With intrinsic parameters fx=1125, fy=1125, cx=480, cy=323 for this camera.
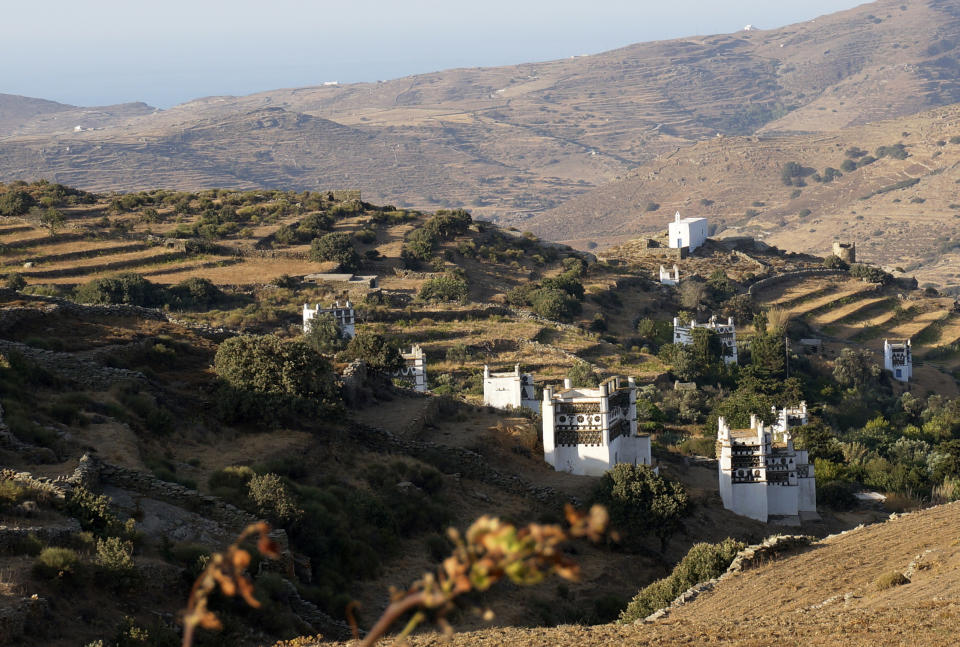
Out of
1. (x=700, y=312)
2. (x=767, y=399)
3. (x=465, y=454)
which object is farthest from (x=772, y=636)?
(x=700, y=312)

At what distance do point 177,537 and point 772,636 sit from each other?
8.81 m

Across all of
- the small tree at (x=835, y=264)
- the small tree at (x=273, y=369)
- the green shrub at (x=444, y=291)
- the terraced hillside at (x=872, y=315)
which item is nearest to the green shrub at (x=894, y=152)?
the small tree at (x=835, y=264)

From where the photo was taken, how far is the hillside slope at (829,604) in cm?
1412

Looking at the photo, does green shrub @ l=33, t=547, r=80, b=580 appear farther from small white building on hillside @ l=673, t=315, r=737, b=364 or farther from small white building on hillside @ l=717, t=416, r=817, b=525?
small white building on hillside @ l=673, t=315, r=737, b=364

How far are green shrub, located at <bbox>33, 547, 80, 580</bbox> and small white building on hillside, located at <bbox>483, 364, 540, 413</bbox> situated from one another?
2144 centimetres

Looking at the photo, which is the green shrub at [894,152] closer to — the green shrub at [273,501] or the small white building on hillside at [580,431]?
the small white building on hillside at [580,431]

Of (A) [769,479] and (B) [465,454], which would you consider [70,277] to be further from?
(A) [769,479]

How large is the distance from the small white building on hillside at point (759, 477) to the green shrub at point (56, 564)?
751 inches

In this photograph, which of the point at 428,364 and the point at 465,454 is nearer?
the point at 465,454

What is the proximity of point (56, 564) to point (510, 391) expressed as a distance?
22109 mm

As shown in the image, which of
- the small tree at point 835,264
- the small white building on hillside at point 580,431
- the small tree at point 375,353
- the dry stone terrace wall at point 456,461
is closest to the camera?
the dry stone terrace wall at point 456,461

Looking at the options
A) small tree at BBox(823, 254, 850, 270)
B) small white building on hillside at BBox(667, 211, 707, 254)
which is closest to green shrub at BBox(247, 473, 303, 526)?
small white building on hillside at BBox(667, 211, 707, 254)

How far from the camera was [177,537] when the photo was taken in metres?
17.1

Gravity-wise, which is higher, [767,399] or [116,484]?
[116,484]
